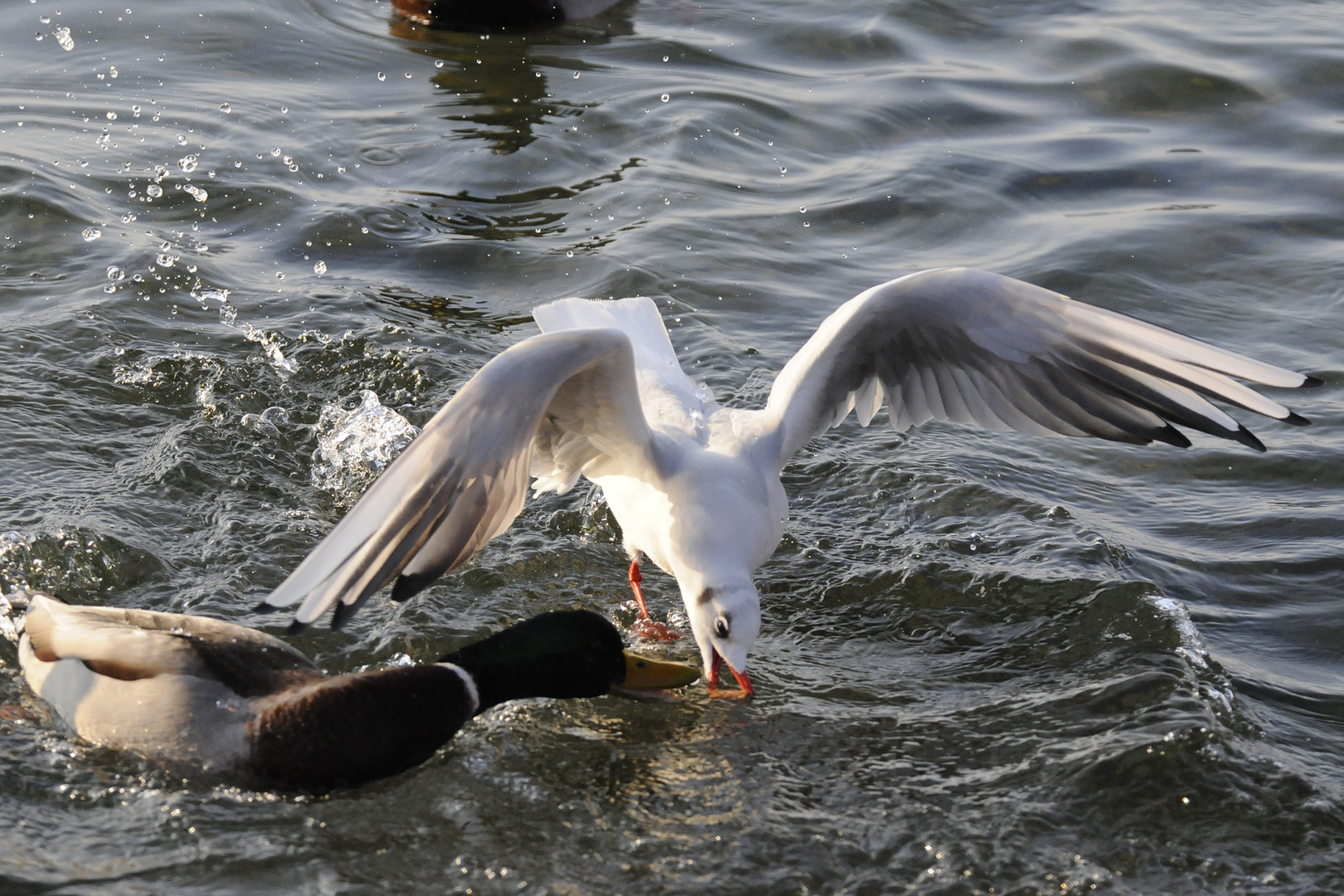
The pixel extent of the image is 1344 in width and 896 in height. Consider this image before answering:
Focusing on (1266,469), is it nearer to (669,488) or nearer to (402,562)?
(669,488)

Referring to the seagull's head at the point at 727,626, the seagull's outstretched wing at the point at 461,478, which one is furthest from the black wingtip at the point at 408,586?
the seagull's head at the point at 727,626

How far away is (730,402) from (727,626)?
2027 millimetres

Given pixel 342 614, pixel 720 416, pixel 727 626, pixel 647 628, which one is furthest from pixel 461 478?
pixel 720 416

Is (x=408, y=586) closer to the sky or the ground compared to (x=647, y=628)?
closer to the sky

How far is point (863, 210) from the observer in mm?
7816

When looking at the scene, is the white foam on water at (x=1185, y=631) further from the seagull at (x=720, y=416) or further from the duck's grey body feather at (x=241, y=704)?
the duck's grey body feather at (x=241, y=704)

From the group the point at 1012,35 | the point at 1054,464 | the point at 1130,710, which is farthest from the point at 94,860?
the point at 1012,35

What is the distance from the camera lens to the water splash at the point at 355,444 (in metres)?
5.21

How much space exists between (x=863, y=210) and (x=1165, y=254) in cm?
154

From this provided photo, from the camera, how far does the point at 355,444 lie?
17.6ft

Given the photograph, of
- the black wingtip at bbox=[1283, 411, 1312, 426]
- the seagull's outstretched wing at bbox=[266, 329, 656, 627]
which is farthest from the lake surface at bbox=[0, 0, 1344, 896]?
the black wingtip at bbox=[1283, 411, 1312, 426]

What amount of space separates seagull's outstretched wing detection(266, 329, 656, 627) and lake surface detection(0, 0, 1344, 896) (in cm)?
53

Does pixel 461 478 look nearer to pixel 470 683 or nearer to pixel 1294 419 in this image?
pixel 470 683

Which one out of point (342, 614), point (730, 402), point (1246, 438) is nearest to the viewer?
point (342, 614)
